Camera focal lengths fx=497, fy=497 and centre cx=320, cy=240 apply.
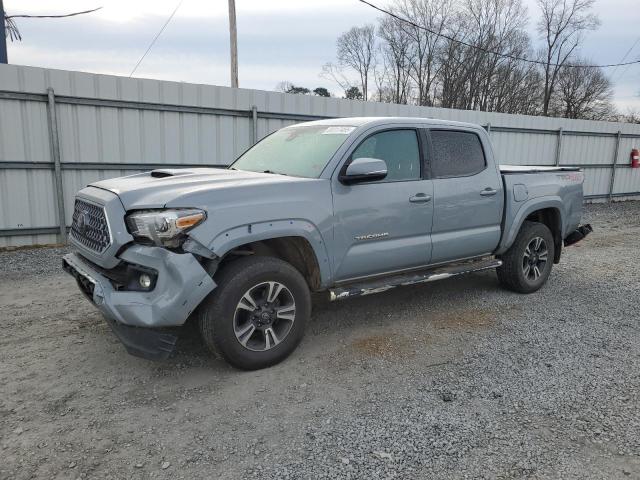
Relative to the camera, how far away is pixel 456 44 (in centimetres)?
3372

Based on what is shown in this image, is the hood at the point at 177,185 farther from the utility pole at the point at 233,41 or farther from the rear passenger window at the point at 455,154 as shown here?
the utility pole at the point at 233,41

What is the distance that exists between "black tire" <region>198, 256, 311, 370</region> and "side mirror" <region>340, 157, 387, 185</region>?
2.81ft

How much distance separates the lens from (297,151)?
446 cm

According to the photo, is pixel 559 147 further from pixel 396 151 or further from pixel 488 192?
pixel 396 151

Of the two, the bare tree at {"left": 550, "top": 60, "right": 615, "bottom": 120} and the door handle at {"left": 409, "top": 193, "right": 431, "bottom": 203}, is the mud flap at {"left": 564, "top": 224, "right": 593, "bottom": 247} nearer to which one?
the door handle at {"left": 409, "top": 193, "right": 431, "bottom": 203}

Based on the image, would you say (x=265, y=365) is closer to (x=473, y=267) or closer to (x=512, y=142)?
(x=473, y=267)

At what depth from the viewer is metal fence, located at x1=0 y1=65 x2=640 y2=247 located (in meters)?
7.75

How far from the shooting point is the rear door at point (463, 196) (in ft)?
15.4

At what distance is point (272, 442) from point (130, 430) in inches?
33.8

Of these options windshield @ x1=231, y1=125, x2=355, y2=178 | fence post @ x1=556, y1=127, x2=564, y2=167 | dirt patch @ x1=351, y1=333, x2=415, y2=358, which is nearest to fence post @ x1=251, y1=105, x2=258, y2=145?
windshield @ x1=231, y1=125, x2=355, y2=178

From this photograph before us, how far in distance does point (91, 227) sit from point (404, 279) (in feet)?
8.57

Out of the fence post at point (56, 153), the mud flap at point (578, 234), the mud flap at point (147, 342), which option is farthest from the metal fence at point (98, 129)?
the mud flap at point (578, 234)

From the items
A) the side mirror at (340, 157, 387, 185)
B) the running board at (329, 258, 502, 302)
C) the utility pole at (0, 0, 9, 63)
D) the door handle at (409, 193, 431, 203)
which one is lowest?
the running board at (329, 258, 502, 302)

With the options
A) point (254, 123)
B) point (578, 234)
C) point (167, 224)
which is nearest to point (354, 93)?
point (254, 123)
